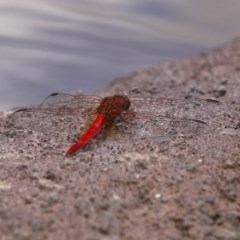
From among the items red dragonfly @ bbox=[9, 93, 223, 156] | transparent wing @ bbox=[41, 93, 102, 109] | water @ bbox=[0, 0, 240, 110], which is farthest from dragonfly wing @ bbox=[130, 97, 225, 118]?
water @ bbox=[0, 0, 240, 110]

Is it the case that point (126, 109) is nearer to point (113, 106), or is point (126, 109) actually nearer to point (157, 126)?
point (113, 106)

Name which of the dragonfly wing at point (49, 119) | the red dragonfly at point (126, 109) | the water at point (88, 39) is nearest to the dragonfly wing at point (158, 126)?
the red dragonfly at point (126, 109)

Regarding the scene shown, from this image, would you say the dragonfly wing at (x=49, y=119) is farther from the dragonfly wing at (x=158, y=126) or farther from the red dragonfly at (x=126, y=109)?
the dragonfly wing at (x=158, y=126)

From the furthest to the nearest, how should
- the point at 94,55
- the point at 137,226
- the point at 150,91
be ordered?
the point at 94,55
the point at 150,91
the point at 137,226

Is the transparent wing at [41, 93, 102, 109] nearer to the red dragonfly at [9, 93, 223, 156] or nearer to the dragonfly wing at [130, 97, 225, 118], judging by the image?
the red dragonfly at [9, 93, 223, 156]

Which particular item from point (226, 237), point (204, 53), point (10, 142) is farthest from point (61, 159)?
point (204, 53)

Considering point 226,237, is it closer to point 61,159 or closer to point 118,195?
point 118,195
